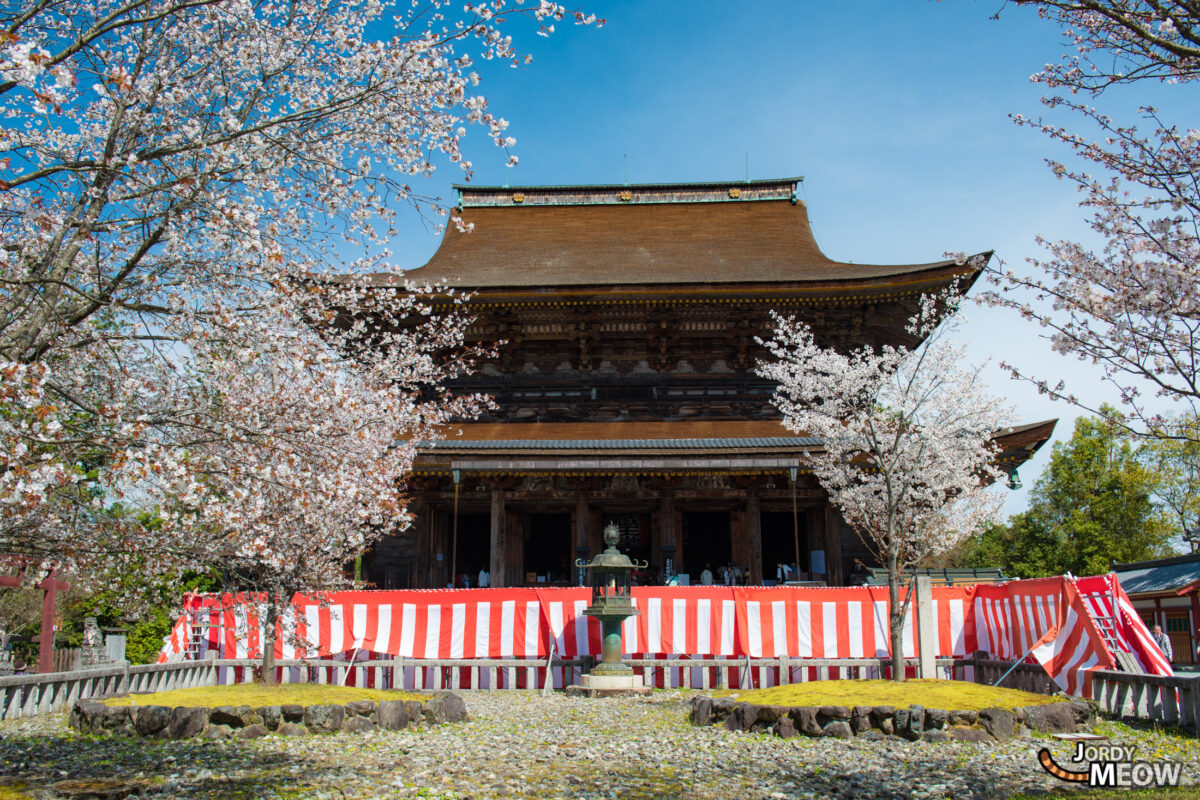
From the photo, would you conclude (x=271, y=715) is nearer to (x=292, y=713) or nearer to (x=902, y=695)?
(x=292, y=713)

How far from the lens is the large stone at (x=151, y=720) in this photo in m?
8.38

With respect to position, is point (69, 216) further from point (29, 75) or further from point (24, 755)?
point (24, 755)

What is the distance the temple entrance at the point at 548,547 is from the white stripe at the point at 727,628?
25.5 feet

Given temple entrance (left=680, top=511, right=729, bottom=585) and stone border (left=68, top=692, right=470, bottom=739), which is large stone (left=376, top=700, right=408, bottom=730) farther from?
temple entrance (left=680, top=511, right=729, bottom=585)

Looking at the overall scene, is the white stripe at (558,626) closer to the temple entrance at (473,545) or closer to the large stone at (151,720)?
the large stone at (151,720)

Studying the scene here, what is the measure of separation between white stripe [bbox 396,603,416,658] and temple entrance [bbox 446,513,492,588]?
622 cm

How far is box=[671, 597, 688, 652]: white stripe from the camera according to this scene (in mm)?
13273

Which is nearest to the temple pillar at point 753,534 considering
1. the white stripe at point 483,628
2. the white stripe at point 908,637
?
the white stripe at point 908,637

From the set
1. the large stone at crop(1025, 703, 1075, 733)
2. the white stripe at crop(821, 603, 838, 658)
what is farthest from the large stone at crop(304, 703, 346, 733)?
the white stripe at crop(821, 603, 838, 658)

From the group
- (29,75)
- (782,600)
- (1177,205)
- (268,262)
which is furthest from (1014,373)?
(782,600)

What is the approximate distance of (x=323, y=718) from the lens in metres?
8.53

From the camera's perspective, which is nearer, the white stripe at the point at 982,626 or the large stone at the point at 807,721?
the large stone at the point at 807,721

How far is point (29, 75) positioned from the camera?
4191 mm

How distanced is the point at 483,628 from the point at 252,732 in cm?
527
